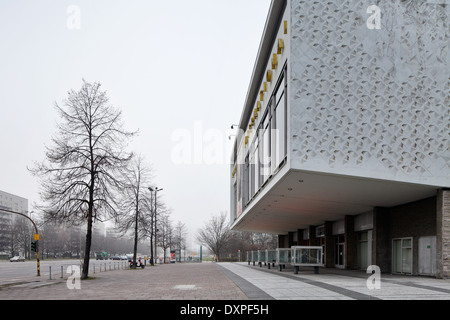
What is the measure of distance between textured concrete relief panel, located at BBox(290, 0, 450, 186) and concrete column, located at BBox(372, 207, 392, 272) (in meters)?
6.65

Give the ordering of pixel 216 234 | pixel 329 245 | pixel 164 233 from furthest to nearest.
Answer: pixel 216 234 → pixel 164 233 → pixel 329 245

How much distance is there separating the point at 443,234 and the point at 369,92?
6902 mm

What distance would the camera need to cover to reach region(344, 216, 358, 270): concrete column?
29.8 m

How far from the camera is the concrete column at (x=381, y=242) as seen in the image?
24.7 metres

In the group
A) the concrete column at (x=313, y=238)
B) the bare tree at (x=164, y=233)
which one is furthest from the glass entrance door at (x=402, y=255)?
the bare tree at (x=164, y=233)

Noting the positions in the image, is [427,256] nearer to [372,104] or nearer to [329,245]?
[372,104]

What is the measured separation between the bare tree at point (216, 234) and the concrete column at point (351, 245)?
5241 centimetres

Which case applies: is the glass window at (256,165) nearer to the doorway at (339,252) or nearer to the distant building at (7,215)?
the doorway at (339,252)

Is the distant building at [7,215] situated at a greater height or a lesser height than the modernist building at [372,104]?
lesser

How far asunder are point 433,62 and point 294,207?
43.1ft

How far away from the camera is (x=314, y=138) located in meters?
19.0

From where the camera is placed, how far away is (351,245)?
2997 centimetres

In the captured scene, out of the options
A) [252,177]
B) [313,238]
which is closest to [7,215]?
[313,238]
